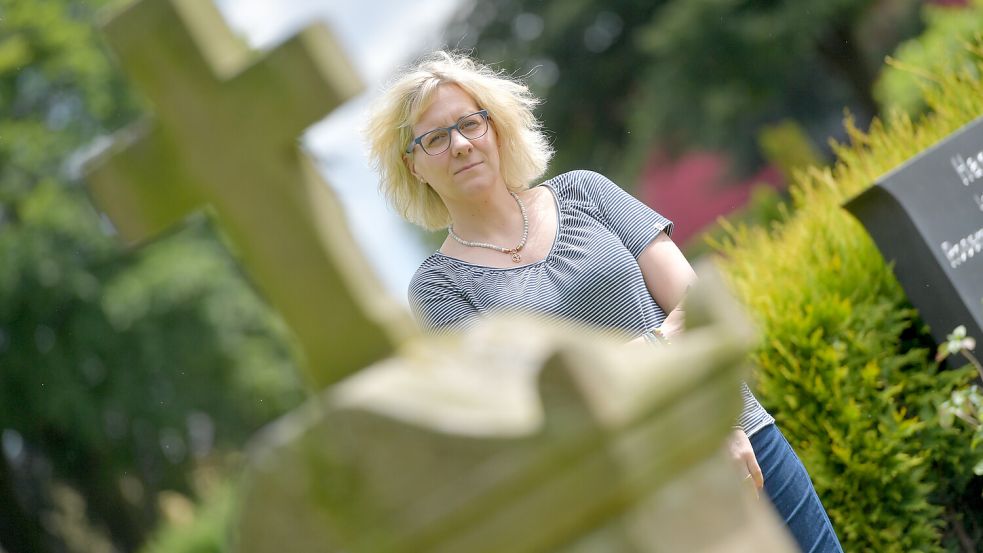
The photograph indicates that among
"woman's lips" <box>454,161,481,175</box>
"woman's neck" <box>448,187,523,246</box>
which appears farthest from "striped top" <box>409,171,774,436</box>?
"woman's lips" <box>454,161,481,175</box>

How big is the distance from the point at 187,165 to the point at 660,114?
54.2 feet

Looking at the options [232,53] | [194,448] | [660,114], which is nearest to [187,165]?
[232,53]

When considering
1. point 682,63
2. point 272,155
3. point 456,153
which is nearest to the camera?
point 272,155

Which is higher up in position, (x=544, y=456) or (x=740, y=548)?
(x=544, y=456)

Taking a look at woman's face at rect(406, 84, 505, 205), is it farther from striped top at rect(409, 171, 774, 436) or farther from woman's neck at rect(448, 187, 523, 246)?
striped top at rect(409, 171, 774, 436)

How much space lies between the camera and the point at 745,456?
2.82 metres

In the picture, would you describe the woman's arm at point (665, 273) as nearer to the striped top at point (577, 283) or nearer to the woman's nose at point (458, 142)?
the striped top at point (577, 283)

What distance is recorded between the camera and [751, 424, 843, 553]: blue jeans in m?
3.01

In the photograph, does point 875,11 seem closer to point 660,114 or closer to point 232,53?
point 660,114

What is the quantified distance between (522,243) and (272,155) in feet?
4.82

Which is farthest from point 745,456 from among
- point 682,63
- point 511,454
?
point 682,63

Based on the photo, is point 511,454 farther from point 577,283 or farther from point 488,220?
point 488,220

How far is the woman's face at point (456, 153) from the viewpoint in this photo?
3041 millimetres

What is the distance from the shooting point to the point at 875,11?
1809 cm
